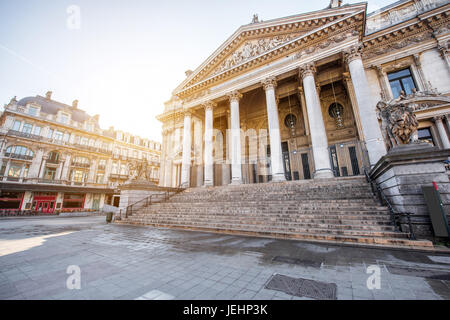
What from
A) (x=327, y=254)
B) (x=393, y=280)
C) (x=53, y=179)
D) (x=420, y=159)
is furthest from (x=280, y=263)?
(x=53, y=179)

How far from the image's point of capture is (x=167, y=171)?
23328 mm

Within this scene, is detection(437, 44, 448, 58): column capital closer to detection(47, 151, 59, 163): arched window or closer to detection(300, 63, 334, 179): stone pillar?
detection(300, 63, 334, 179): stone pillar

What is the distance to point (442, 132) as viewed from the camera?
37.5 feet

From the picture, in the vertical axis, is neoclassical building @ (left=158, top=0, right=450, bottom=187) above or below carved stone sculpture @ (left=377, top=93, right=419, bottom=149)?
above

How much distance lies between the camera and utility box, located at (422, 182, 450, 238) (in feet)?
15.5

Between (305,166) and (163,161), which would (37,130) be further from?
(305,166)

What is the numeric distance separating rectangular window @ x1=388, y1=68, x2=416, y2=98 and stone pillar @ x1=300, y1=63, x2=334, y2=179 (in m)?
6.46

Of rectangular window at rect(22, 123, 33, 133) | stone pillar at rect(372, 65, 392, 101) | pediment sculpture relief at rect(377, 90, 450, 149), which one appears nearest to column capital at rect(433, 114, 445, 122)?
stone pillar at rect(372, 65, 392, 101)

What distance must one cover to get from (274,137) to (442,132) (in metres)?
10.3

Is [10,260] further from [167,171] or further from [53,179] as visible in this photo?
[53,179]

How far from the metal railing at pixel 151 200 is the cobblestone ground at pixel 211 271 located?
24.4 ft

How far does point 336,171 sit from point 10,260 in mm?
18590

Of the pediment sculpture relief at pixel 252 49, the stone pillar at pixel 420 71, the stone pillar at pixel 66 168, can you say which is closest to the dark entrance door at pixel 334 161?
the stone pillar at pixel 420 71

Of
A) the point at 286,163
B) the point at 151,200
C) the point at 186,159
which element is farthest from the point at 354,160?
the point at 151,200
